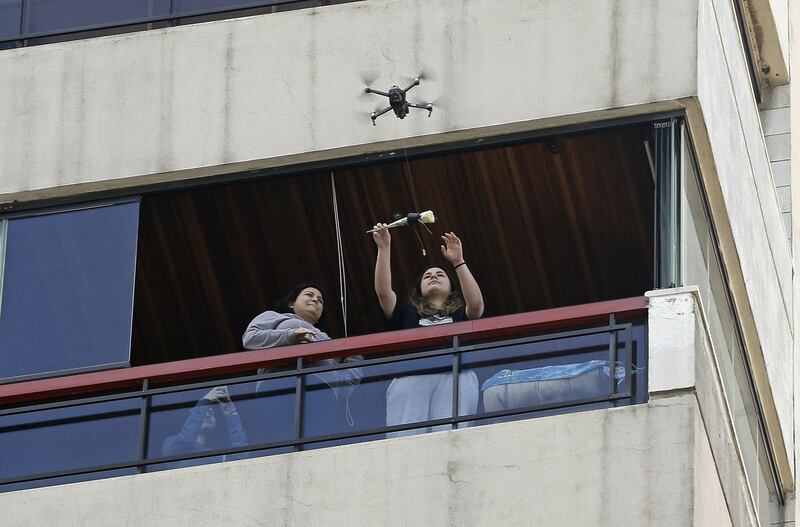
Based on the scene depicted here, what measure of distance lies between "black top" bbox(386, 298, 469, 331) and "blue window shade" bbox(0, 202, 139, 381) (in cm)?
207

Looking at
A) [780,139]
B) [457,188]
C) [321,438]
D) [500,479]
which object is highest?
[780,139]

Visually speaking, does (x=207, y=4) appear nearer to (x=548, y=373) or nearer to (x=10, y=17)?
(x=10, y=17)

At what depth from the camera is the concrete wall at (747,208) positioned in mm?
16250

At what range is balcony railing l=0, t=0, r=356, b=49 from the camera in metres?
17.6

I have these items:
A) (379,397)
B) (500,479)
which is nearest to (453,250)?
(379,397)

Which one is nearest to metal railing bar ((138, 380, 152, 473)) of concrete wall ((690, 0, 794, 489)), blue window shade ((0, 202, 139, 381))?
blue window shade ((0, 202, 139, 381))

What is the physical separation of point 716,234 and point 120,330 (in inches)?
188

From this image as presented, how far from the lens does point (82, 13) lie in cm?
1795

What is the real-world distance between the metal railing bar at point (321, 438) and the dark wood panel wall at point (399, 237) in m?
2.98

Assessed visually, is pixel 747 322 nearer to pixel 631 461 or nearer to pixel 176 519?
pixel 631 461

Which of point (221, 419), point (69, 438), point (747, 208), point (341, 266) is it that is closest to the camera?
point (221, 419)

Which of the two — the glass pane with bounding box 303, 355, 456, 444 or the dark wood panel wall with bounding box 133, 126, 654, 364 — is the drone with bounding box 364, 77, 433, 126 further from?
the glass pane with bounding box 303, 355, 456, 444

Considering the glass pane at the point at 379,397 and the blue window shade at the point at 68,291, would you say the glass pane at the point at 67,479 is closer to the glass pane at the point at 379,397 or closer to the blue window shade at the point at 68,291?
the blue window shade at the point at 68,291

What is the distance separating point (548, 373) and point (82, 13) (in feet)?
18.7
